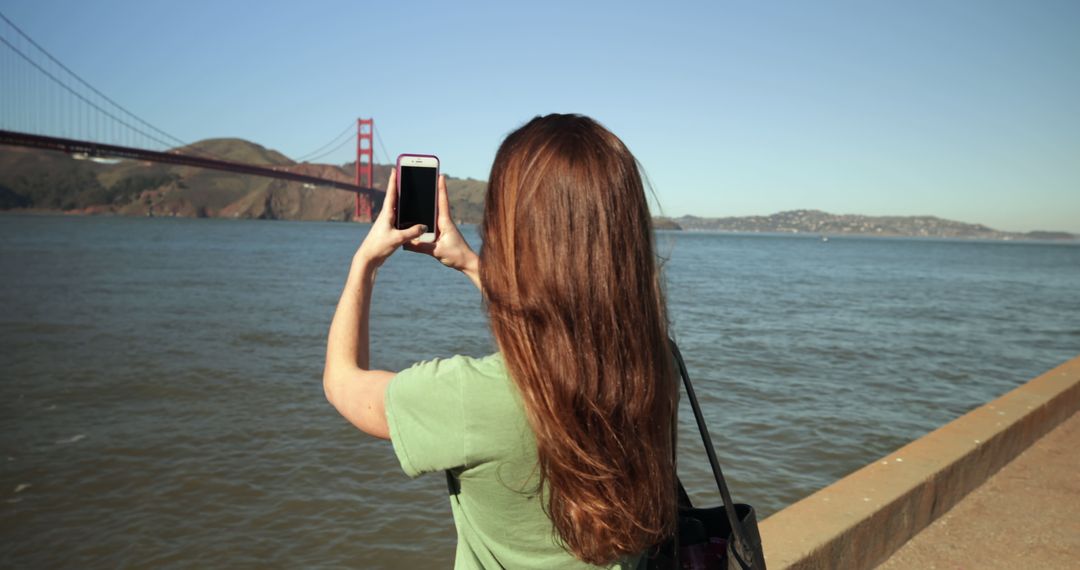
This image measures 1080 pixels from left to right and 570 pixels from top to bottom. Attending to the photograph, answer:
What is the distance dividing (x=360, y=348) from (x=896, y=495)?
2495mm

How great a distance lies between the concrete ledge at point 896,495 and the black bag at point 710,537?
1280 millimetres

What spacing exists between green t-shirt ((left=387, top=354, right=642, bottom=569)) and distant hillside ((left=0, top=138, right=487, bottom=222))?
68.7 meters

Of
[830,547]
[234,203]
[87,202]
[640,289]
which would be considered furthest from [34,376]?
[234,203]

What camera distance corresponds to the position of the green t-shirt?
921mm

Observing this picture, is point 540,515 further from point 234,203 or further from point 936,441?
point 234,203

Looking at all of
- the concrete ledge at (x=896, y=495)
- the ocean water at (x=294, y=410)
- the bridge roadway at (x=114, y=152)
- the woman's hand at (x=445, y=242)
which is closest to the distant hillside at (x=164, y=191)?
the bridge roadway at (x=114, y=152)

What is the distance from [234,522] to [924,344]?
37.3 feet

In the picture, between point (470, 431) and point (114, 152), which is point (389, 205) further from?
point (114, 152)

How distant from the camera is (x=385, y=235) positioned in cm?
113

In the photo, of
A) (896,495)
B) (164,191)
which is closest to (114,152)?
(896,495)

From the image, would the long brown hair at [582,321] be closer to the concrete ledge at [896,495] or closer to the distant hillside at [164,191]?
the concrete ledge at [896,495]

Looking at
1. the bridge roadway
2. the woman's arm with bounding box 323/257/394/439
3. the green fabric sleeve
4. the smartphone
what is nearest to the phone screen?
the smartphone

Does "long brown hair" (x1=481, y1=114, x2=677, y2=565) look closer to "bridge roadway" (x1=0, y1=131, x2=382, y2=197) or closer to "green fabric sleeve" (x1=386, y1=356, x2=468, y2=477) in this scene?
"green fabric sleeve" (x1=386, y1=356, x2=468, y2=477)

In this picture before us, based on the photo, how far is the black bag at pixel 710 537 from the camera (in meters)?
1.12
